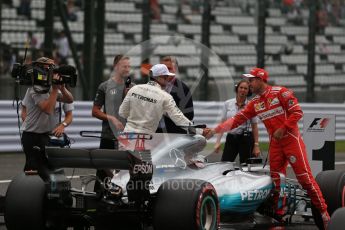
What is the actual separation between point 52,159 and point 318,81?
47.2ft

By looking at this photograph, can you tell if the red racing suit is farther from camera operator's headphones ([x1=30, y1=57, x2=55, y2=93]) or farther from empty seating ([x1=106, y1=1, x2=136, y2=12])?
empty seating ([x1=106, y1=1, x2=136, y2=12])

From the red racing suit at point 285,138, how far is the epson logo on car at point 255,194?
0.26 meters

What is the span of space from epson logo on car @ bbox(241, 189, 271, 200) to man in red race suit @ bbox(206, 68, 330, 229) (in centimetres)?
26

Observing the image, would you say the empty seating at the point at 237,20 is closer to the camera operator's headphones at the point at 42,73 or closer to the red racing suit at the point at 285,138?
the red racing suit at the point at 285,138

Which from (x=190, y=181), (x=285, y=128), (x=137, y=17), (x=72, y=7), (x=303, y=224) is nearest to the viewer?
(x=190, y=181)

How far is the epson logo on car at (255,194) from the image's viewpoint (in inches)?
337

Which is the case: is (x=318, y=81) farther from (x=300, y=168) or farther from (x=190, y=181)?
(x=190, y=181)

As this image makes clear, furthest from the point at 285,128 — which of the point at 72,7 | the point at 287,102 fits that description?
the point at 72,7

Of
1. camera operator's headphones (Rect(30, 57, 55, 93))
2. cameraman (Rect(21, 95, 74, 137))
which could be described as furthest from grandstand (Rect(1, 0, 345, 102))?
camera operator's headphones (Rect(30, 57, 55, 93))

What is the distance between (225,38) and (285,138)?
494 inches

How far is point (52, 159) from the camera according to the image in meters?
7.89

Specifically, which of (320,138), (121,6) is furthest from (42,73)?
(121,6)

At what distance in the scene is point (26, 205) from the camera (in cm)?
805

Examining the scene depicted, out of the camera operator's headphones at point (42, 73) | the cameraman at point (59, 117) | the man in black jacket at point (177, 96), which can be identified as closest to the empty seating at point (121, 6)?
the cameraman at point (59, 117)
